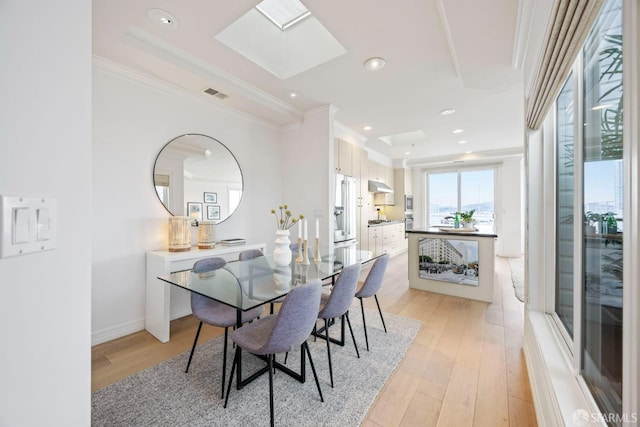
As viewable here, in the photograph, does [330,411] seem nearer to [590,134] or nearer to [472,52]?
[590,134]

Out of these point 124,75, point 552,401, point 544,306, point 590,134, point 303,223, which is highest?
point 124,75

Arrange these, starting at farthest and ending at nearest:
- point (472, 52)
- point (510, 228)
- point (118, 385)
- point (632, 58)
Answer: point (510, 228)
point (472, 52)
point (118, 385)
point (632, 58)

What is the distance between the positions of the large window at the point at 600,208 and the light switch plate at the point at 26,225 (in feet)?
5.27

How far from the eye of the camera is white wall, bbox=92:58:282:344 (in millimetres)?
2287

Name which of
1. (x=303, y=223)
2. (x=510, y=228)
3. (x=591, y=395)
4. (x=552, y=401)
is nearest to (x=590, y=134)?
(x=591, y=395)

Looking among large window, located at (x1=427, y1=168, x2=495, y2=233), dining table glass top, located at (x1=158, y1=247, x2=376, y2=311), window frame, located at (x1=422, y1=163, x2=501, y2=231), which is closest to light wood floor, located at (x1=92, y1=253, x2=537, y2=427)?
dining table glass top, located at (x1=158, y1=247, x2=376, y2=311)

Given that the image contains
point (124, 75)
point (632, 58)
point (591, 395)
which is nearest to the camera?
point (632, 58)

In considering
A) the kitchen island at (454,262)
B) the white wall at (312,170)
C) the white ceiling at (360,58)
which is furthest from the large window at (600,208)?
the white wall at (312,170)

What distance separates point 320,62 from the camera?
8.10 ft

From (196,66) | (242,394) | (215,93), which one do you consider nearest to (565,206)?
(242,394)

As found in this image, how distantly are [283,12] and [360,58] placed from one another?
2.69 feet

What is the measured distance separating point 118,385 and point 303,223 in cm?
175

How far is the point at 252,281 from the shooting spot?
1.84 metres

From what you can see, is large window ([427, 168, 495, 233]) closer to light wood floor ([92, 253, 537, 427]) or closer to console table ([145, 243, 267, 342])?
light wood floor ([92, 253, 537, 427])
